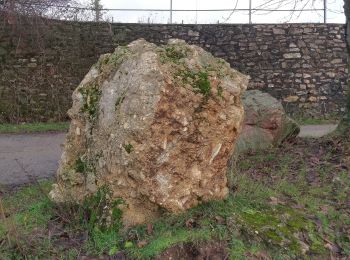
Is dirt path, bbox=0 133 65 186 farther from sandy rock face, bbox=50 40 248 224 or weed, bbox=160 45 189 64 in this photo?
weed, bbox=160 45 189 64

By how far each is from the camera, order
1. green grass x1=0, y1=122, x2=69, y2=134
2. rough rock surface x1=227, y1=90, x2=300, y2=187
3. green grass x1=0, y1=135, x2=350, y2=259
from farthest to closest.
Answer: green grass x1=0, y1=122, x2=69, y2=134 < rough rock surface x1=227, y1=90, x2=300, y2=187 < green grass x1=0, y1=135, x2=350, y2=259

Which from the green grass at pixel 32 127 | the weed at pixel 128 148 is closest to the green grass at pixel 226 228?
the weed at pixel 128 148

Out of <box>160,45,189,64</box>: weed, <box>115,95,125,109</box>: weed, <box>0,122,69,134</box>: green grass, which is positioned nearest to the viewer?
<box>115,95,125,109</box>: weed

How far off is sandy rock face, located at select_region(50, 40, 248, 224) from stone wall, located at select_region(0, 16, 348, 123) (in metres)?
8.31

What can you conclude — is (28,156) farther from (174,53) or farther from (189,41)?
(189,41)

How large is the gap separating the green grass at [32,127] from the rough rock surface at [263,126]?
4.81m

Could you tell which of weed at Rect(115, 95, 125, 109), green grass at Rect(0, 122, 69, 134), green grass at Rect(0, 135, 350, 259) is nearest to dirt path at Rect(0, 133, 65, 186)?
green grass at Rect(0, 122, 69, 134)

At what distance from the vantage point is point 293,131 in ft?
25.1

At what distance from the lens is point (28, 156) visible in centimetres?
744

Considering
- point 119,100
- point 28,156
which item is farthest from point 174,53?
point 28,156

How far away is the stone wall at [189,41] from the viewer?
11.6 metres

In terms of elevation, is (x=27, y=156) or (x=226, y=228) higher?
(x=226, y=228)

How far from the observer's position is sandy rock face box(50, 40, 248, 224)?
11.1 ft

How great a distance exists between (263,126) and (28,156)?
3.54 m
